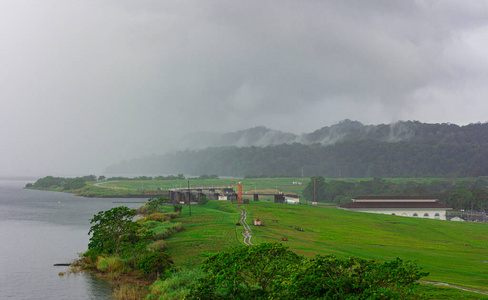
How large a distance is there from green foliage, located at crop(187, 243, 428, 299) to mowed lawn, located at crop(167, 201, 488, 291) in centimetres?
664

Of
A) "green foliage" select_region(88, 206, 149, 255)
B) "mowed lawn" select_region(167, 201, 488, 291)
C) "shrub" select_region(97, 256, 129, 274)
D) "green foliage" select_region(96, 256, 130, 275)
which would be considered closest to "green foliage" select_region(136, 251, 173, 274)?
"mowed lawn" select_region(167, 201, 488, 291)

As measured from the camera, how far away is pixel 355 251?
179 ft

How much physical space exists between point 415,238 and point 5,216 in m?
121

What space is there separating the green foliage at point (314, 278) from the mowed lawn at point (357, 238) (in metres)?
6.64

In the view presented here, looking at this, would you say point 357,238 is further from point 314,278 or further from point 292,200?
point 292,200

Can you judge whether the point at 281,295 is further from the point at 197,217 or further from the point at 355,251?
the point at 197,217

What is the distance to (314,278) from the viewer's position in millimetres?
20344

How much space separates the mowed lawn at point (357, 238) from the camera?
48156 millimetres

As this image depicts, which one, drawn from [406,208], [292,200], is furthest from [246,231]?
[292,200]

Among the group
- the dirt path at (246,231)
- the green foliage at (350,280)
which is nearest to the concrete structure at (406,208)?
the dirt path at (246,231)

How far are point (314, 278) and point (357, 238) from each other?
56.9 metres

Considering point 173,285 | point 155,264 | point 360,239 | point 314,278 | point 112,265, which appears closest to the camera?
point 314,278

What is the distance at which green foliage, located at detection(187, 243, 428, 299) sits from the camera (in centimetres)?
1939

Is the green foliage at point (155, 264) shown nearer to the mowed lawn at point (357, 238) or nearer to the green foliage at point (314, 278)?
the mowed lawn at point (357, 238)
